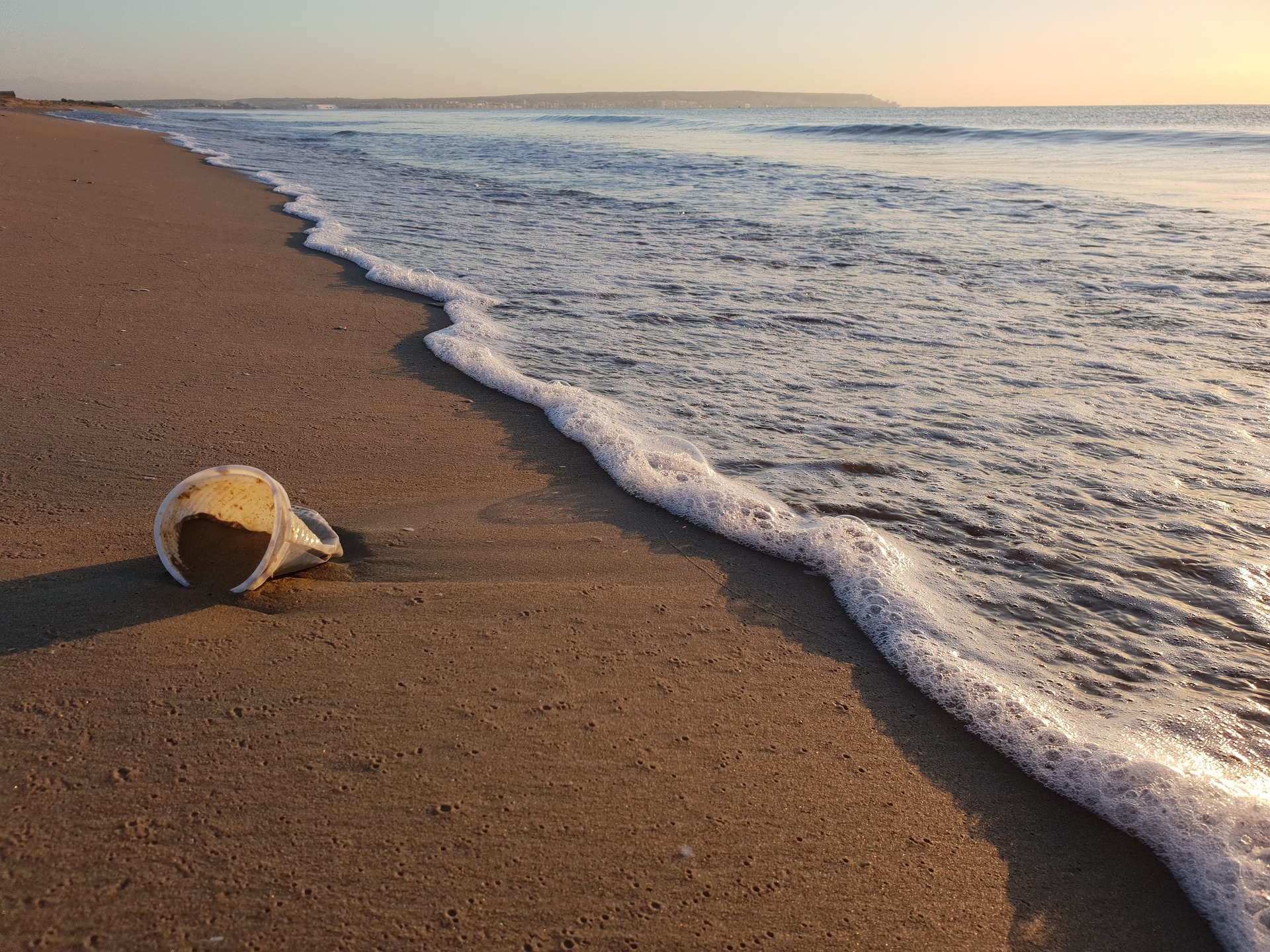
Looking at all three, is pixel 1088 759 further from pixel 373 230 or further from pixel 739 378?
pixel 373 230

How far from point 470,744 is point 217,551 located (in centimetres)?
111

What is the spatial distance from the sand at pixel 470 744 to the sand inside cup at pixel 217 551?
77mm

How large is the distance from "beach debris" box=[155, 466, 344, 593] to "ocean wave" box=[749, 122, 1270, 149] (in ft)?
79.2

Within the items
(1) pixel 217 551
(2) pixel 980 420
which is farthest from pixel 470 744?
(2) pixel 980 420

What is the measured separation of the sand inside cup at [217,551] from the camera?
2.37m

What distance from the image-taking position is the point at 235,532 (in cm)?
250

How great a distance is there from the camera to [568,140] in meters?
26.8

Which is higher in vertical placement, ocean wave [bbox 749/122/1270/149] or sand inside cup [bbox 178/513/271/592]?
ocean wave [bbox 749/122/1270/149]

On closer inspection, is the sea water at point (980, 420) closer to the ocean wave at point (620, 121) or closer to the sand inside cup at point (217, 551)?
the sand inside cup at point (217, 551)

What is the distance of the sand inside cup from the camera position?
237 centimetres

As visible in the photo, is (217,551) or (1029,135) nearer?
(217,551)

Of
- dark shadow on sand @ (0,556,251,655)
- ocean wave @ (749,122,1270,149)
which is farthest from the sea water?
ocean wave @ (749,122,1270,149)

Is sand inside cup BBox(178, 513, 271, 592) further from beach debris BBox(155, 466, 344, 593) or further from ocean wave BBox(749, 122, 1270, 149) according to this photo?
ocean wave BBox(749, 122, 1270, 149)

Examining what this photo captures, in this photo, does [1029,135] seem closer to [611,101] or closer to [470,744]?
[470,744]
